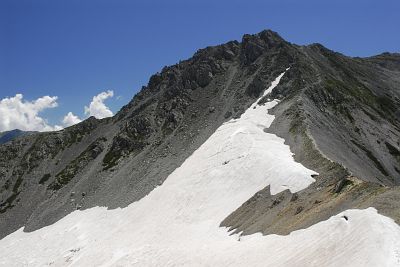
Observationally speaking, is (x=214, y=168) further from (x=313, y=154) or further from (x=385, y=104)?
(x=385, y=104)

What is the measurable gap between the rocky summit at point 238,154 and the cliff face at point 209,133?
37 centimetres

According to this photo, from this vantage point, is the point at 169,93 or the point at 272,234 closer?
the point at 272,234

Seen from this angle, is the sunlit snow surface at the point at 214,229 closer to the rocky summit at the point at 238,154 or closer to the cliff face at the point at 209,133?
the rocky summit at the point at 238,154

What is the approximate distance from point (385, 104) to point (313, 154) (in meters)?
67.7

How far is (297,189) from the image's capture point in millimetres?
40906

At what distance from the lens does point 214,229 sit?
4262cm

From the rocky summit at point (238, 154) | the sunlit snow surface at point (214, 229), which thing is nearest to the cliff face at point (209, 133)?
the rocky summit at point (238, 154)

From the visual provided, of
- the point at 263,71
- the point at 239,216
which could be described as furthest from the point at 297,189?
the point at 263,71

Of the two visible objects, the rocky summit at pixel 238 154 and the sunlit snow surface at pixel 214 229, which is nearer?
the sunlit snow surface at pixel 214 229

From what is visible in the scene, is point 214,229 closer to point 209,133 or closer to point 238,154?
point 238,154

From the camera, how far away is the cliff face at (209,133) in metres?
63.5

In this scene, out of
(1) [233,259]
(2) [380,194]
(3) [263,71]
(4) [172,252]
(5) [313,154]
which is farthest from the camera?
(3) [263,71]

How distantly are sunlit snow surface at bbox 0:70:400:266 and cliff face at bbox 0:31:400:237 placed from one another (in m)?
2.90

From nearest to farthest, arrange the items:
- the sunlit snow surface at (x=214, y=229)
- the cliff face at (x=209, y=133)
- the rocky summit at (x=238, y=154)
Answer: the sunlit snow surface at (x=214, y=229), the rocky summit at (x=238, y=154), the cliff face at (x=209, y=133)
